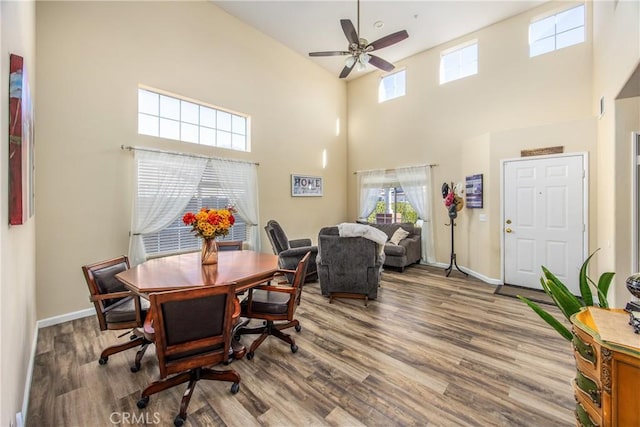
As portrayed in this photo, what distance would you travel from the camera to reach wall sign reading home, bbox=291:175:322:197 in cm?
584

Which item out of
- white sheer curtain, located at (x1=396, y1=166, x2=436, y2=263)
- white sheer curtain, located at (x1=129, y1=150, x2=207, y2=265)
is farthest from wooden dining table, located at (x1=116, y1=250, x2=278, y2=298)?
white sheer curtain, located at (x1=396, y1=166, x2=436, y2=263)

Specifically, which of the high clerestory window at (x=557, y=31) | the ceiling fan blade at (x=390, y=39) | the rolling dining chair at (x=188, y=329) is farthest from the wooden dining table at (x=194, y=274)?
the high clerestory window at (x=557, y=31)

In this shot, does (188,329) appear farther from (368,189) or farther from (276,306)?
(368,189)

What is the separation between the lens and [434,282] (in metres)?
4.54

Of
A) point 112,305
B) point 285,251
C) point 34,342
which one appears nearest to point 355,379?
point 112,305

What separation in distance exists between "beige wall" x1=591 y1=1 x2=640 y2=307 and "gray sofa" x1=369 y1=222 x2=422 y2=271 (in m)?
2.76

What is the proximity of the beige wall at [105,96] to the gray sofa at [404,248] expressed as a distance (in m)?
2.60

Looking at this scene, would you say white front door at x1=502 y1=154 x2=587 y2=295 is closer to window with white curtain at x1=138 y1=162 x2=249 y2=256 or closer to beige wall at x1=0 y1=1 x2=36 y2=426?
window with white curtain at x1=138 y1=162 x2=249 y2=256

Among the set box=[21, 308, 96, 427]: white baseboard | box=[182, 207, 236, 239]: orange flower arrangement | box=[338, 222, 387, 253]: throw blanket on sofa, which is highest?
box=[182, 207, 236, 239]: orange flower arrangement

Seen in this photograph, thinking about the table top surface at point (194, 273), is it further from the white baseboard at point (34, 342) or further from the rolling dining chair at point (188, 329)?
the white baseboard at point (34, 342)

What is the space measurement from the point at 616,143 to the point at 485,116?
7.90ft

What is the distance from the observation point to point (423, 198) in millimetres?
5793

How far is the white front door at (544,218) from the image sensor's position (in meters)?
3.77

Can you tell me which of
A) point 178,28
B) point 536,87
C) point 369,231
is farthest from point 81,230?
point 536,87
